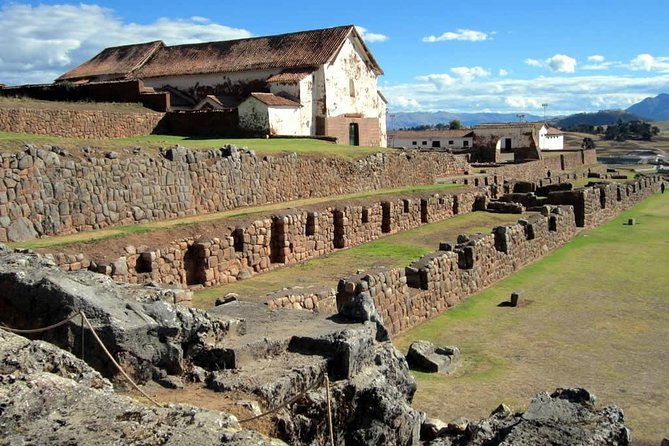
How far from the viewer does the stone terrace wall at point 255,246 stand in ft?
48.3

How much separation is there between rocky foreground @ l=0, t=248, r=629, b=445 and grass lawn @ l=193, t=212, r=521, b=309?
5.14 metres

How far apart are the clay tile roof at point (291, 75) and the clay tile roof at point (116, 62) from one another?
39.9 ft

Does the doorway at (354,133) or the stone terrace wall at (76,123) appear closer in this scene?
the stone terrace wall at (76,123)

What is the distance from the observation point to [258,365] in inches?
297

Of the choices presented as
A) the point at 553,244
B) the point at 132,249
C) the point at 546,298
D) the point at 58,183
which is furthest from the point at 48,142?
the point at 553,244

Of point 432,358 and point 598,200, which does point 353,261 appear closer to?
point 432,358

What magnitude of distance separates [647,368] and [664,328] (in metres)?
2.83

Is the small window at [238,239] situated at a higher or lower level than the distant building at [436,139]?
lower

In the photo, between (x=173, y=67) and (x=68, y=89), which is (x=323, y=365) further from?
(x=173, y=67)

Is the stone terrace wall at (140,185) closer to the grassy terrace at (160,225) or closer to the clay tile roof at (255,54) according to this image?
the grassy terrace at (160,225)

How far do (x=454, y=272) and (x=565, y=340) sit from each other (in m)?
3.67

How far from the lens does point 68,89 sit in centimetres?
3603

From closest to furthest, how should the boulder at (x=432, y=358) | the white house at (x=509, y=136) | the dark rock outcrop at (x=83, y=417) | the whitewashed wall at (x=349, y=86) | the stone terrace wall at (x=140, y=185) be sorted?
the dark rock outcrop at (x=83, y=417) → the boulder at (x=432, y=358) → the stone terrace wall at (x=140, y=185) → the whitewashed wall at (x=349, y=86) → the white house at (x=509, y=136)

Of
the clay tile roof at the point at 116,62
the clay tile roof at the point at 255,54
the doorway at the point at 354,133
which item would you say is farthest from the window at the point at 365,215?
the clay tile roof at the point at 116,62
